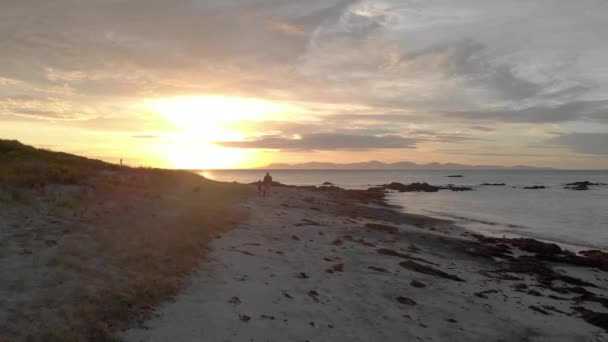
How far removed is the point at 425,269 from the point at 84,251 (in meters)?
10.4

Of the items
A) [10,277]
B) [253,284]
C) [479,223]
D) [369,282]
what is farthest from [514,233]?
[10,277]

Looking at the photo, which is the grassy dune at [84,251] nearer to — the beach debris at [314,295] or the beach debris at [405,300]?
the beach debris at [314,295]

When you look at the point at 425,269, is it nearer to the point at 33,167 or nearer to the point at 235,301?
the point at 235,301

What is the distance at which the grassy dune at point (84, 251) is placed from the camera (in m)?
6.42

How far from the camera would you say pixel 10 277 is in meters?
7.61

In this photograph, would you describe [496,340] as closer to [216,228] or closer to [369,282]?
[369,282]

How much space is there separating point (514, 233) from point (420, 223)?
6.24 metres

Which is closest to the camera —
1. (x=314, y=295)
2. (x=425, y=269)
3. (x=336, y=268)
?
(x=314, y=295)

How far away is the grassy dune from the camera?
21.1 feet

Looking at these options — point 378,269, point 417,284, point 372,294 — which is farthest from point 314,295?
point 378,269

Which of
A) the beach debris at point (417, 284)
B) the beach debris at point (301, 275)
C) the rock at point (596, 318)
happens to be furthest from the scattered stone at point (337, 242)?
the rock at point (596, 318)

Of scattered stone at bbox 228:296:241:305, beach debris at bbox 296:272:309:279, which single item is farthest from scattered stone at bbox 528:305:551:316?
scattered stone at bbox 228:296:241:305

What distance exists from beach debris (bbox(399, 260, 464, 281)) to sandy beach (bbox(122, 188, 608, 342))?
69mm

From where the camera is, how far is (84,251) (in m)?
9.73
